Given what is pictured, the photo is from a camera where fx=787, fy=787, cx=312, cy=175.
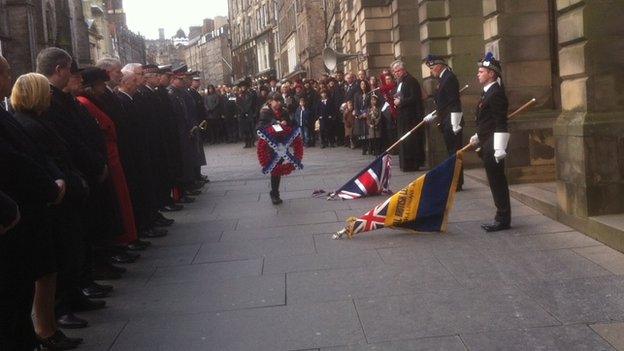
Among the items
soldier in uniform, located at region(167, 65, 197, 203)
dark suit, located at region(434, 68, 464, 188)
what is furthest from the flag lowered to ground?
soldier in uniform, located at region(167, 65, 197, 203)

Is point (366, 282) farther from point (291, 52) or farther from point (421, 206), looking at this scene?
point (291, 52)

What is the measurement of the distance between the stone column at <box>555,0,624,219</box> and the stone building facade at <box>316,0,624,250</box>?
1 cm

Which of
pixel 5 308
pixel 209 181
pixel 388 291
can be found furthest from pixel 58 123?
pixel 209 181

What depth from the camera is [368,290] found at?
634 cm

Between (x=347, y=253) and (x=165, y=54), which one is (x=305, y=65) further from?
(x=165, y=54)

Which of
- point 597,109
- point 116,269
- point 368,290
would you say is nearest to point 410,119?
point 597,109

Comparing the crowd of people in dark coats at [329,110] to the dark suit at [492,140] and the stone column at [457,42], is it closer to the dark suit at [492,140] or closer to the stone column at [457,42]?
the stone column at [457,42]

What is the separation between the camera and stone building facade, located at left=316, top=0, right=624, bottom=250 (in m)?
8.02

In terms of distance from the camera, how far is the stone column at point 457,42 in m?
14.6

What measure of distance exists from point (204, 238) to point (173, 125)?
2.76 meters

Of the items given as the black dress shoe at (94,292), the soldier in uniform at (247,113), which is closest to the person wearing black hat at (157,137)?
the black dress shoe at (94,292)

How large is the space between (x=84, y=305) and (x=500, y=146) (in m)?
4.51

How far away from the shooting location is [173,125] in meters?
11.6

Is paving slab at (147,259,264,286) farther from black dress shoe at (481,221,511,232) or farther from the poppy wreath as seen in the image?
the poppy wreath
